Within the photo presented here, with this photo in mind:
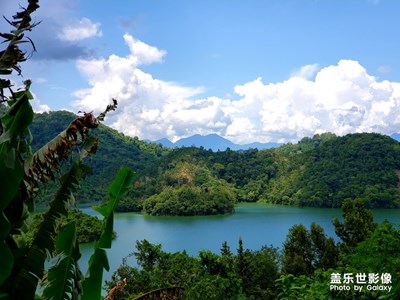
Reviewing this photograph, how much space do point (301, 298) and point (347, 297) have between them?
1.31ft

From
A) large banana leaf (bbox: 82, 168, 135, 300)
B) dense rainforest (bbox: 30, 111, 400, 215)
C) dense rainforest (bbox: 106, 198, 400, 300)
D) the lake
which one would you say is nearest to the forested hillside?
dense rainforest (bbox: 30, 111, 400, 215)

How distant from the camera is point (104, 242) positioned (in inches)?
86.7

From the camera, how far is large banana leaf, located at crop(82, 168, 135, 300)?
7.20ft

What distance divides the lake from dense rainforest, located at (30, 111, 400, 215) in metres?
2.71

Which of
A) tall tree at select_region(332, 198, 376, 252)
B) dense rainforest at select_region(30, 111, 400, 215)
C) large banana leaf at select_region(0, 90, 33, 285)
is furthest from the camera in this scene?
dense rainforest at select_region(30, 111, 400, 215)

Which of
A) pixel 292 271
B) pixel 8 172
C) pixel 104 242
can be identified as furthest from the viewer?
pixel 292 271

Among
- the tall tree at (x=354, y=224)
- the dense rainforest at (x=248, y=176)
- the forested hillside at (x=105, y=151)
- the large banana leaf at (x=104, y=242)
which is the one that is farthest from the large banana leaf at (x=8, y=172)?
the forested hillside at (x=105, y=151)

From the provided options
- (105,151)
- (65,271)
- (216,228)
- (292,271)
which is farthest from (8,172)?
(105,151)

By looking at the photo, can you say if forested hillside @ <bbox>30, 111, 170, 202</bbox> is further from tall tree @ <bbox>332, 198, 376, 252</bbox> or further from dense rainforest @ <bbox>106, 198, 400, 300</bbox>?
tall tree @ <bbox>332, 198, 376, 252</bbox>

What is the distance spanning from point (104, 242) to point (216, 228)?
43555 mm

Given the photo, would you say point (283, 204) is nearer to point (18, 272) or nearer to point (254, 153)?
point (254, 153)

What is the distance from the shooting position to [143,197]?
65750 mm

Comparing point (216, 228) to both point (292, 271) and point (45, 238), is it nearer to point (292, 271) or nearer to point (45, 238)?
point (292, 271)

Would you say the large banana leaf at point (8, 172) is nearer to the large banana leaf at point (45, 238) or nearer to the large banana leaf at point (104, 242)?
the large banana leaf at point (45, 238)
